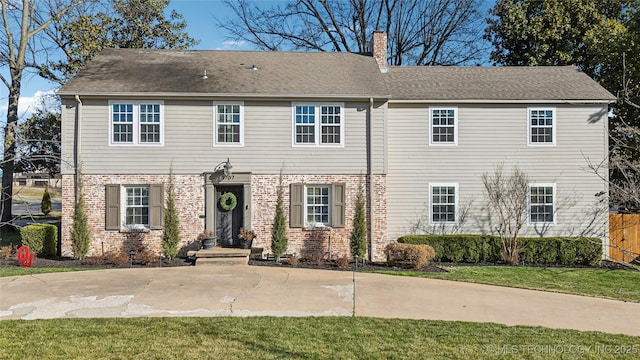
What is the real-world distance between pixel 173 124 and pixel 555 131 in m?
12.9

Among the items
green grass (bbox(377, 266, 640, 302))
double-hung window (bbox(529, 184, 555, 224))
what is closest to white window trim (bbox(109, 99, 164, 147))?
green grass (bbox(377, 266, 640, 302))

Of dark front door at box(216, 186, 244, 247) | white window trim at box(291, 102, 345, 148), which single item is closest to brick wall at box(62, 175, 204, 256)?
dark front door at box(216, 186, 244, 247)

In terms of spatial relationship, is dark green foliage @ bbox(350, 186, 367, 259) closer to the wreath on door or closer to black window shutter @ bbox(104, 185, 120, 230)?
the wreath on door

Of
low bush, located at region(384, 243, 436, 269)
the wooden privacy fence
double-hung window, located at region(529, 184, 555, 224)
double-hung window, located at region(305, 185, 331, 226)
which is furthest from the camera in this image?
the wooden privacy fence

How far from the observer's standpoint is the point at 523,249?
15188mm

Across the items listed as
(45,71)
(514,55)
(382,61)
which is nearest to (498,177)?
(382,61)

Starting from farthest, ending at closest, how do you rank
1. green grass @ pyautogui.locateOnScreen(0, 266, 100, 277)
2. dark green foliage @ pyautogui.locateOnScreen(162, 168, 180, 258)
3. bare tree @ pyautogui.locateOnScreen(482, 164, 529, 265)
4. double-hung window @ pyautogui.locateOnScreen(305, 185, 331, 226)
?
bare tree @ pyautogui.locateOnScreen(482, 164, 529, 265) → double-hung window @ pyautogui.locateOnScreen(305, 185, 331, 226) → dark green foliage @ pyautogui.locateOnScreen(162, 168, 180, 258) → green grass @ pyautogui.locateOnScreen(0, 266, 100, 277)

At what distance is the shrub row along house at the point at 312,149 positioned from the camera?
1464 centimetres

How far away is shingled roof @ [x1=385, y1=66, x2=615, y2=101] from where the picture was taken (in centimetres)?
1625

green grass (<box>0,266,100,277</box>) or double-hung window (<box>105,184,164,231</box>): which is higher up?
double-hung window (<box>105,184,164,231</box>)

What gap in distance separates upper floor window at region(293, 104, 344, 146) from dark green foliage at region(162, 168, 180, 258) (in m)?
4.33

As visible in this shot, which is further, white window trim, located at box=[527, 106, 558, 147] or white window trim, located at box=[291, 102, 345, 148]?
white window trim, located at box=[527, 106, 558, 147]

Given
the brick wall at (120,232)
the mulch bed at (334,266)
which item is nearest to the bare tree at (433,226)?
the mulch bed at (334,266)

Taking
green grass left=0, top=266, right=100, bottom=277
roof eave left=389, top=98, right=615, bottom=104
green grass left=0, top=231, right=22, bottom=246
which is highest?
roof eave left=389, top=98, right=615, bottom=104
